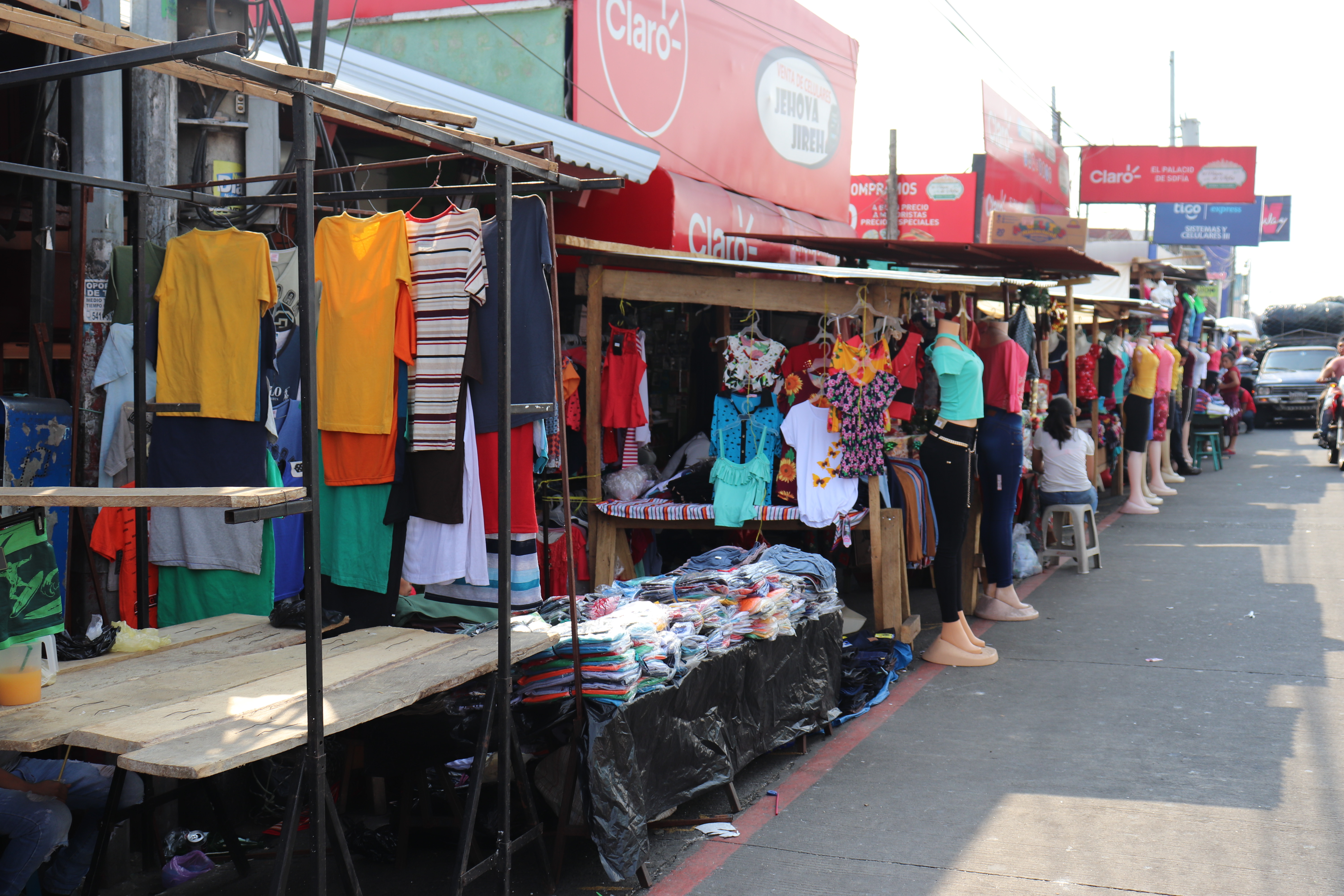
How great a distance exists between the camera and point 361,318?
179 inches

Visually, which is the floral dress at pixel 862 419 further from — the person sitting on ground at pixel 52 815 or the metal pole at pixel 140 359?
the person sitting on ground at pixel 52 815

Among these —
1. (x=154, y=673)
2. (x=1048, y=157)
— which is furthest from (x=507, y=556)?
(x=1048, y=157)

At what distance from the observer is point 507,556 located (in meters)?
4.10

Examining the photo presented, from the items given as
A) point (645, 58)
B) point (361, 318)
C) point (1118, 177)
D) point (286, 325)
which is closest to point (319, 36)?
point (286, 325)

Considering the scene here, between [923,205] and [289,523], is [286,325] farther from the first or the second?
[923,205]

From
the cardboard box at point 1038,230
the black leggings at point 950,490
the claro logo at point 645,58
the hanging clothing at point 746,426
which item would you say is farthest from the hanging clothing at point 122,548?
the cardboard box at point 1038,230

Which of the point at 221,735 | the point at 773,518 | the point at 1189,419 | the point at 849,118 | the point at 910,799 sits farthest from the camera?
the point at 1189,419

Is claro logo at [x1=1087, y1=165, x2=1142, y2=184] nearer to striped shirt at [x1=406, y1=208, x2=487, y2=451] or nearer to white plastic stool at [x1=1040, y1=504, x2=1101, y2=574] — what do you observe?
white plastic stool at [x1=1040, y1=504, x2=1101, y2=574]

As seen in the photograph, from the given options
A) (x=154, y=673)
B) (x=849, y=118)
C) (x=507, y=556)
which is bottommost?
(x=154, y=673)

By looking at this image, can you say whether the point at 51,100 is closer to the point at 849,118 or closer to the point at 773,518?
the point at 773,518

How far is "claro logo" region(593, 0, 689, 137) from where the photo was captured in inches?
402

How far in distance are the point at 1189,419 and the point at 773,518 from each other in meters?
12.9

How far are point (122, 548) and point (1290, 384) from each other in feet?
89.0

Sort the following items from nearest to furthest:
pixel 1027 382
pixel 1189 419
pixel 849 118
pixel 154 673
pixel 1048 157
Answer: pixel 154 673
pixel 1027 382
pixel 849 118
pixel 1189 419
pixel 1048 157
